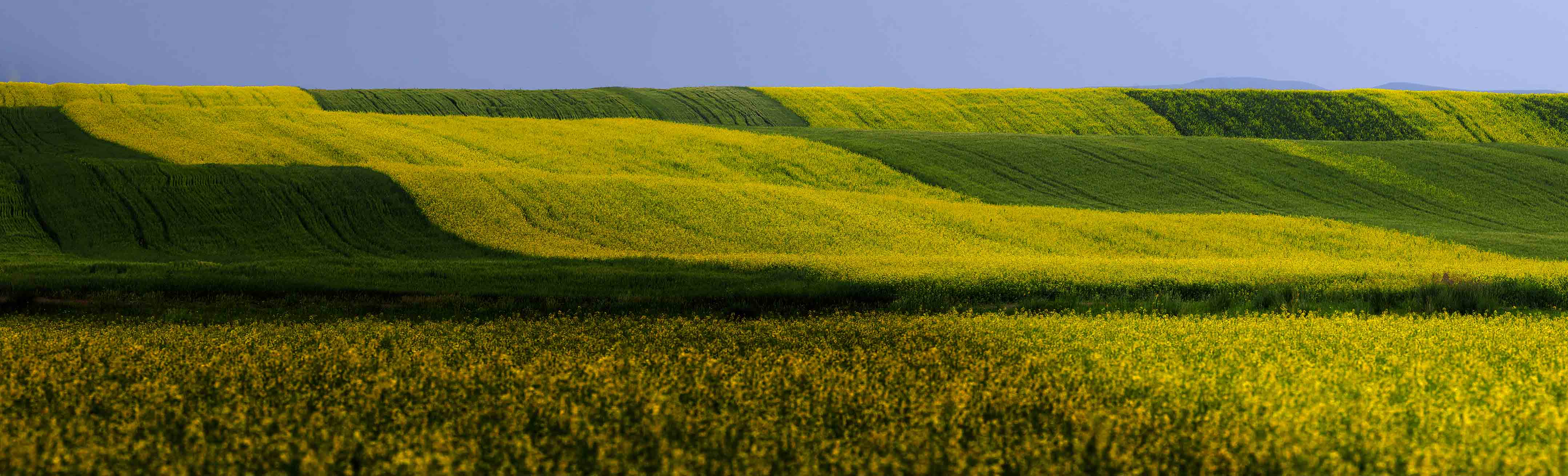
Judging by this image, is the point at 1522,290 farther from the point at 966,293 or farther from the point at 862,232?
the point at 862,232

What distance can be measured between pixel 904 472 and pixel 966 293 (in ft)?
29.7

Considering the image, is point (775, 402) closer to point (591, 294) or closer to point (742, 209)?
point (591, 294)

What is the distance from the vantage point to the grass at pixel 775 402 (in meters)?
5.67

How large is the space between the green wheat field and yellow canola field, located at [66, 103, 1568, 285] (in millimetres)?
149

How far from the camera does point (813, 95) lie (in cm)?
5606

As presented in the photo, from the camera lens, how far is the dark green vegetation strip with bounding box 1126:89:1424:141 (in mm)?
50125

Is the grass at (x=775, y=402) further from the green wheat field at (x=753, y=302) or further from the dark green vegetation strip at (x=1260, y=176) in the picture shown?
the dark green vegetation strip at (x=1260, y=176)

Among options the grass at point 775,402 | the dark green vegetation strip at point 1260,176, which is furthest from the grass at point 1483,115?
the grass at point 775,402

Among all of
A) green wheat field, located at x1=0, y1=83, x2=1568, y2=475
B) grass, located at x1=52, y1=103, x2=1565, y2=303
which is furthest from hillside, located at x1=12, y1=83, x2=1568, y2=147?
grass, located at x1=52, y1=103, x2=1565, y2=303

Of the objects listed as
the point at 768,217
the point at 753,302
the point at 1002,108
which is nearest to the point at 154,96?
the point at 768,217

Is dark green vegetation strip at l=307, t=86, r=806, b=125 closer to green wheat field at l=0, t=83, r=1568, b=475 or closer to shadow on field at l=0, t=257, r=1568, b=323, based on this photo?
green wheat field at l=0, t=83, r=1568, b=475

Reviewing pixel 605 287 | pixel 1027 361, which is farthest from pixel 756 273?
pixel 1027 361

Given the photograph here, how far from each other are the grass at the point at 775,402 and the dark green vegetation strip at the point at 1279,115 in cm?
4312

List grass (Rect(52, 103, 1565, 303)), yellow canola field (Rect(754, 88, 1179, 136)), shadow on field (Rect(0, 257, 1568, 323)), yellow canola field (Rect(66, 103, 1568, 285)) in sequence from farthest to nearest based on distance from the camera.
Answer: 1. yellow canola field (Rect(754, 88, 1179, 136))
2. yellow canola field (Rect(66, 103, 1568, 285))
3. grass (Rect(52, 103, 1565, 303))
4. shadow on field (Rect(0, 257, 1568, 323))
